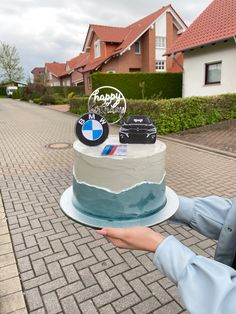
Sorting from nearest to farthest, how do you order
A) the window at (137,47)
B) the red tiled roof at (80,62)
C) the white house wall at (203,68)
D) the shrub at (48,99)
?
the white house wall at (203,68)
the window at (137,47)
the shrub at (48,99)
the red tiled roof at (80,62)

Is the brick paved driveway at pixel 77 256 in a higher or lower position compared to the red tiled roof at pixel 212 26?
lower

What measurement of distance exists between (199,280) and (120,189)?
618 millimetres

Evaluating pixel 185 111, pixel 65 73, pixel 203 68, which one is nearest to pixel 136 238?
pixel 185 111

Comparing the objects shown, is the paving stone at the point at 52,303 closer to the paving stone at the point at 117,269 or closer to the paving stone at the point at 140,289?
the paving stone at the point at 117,269

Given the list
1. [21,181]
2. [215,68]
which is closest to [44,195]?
[21,181]

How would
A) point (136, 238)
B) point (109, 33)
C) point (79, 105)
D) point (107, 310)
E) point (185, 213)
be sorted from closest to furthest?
point (136, 238) → point (185, 213) → point (107, 310) → point (79, 105) → point (109, 33)

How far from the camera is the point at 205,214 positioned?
58.1 inches

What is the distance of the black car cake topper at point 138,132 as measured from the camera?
5.30ft

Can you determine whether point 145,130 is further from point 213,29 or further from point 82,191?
point 213,29

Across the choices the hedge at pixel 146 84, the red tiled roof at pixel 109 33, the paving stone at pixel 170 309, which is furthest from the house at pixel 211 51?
the paving stone at pixel 170 309

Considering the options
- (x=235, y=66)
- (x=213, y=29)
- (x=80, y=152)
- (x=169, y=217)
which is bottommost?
(x=169, y=217)

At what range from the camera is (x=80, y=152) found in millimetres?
1517

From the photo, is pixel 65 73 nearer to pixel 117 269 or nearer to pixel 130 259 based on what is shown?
pixel 130 259

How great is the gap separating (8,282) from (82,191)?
181 centimetres
